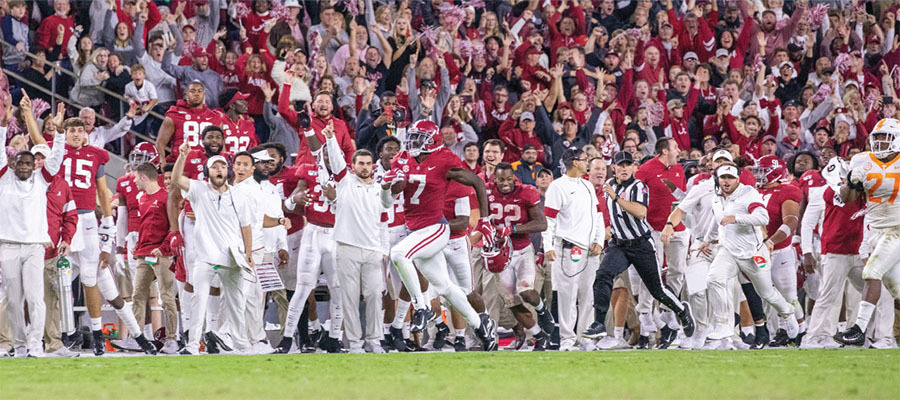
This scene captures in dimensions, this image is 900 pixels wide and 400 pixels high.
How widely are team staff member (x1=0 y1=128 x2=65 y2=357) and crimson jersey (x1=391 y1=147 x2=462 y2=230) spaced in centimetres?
307

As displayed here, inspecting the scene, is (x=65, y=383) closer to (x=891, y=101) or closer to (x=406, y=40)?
(x=406, y=40)

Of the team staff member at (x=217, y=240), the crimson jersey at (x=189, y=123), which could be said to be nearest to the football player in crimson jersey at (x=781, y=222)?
the team staff member at (x=217, y=240)

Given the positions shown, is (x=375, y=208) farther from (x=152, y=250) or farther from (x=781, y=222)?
(x=781, y=222)

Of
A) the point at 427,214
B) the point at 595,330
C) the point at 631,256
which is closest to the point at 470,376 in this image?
the point at 427,214

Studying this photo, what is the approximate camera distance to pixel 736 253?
11758 millimetres

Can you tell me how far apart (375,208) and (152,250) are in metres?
2.33

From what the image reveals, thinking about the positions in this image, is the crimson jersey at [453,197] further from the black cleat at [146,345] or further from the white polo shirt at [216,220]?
the black cleat at [146,345]

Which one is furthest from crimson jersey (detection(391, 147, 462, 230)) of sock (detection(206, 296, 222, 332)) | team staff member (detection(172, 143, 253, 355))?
sock (detection(206, 296, 222, 332))

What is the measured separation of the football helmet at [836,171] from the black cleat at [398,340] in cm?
442

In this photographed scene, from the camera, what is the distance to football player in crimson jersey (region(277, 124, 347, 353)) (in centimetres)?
1141

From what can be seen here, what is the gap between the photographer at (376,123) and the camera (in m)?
14.1

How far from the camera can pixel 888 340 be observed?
39.0ft

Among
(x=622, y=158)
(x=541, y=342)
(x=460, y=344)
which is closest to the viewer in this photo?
(x=460, y=344)

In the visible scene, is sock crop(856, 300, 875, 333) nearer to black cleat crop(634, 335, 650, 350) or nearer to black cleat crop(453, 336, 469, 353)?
black cleat crop(634, 335, 650, 350)
